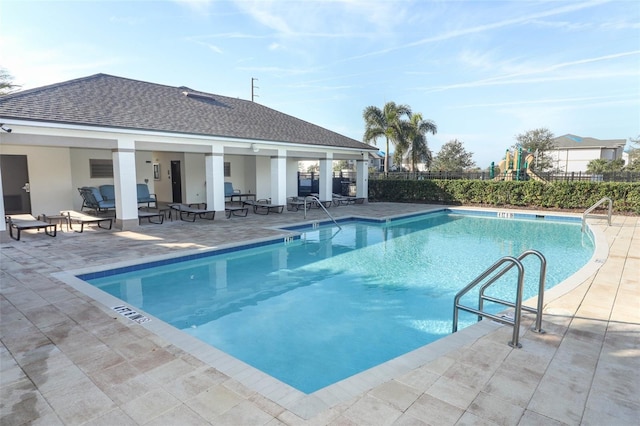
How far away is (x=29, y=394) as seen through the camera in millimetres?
2986

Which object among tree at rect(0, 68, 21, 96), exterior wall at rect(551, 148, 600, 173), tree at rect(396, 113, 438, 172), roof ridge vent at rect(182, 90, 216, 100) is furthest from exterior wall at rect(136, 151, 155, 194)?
exterior wall at rect(551, 148, 600, 173)

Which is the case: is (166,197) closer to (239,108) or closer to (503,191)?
(239,108)

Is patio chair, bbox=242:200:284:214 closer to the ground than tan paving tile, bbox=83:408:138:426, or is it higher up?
higher up

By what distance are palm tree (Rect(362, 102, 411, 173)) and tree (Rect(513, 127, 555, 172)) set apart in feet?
62.8

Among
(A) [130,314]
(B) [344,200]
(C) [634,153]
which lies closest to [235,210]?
(B) [344,200]

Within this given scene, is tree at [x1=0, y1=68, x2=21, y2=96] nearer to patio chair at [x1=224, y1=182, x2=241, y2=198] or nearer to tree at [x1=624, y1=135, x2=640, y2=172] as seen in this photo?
patio chair at [x1=224, y1=182, x2=241, y2=198]

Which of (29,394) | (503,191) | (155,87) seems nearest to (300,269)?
(29,394)

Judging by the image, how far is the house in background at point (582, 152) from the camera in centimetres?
4994

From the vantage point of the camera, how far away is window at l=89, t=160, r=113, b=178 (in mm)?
14406

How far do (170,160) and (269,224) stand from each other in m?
8.13

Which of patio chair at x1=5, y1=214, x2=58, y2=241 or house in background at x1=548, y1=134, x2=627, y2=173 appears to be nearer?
patio chair at x1=5, y1=214, x2=58, y2=241

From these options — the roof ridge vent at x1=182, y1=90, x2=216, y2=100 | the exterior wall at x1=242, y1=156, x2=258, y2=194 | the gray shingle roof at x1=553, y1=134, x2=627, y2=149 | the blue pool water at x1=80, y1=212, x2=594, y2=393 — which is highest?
the gray shingle roof at x1=553, y1=134, x2=627, y2=149

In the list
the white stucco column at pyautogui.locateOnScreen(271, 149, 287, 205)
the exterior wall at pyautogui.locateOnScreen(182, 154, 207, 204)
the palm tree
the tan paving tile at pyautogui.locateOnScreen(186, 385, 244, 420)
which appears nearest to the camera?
the tan paving tile at pyautogui.locateOnScreen(186, 385, 244, 420)

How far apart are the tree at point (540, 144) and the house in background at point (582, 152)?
37.6 feet
